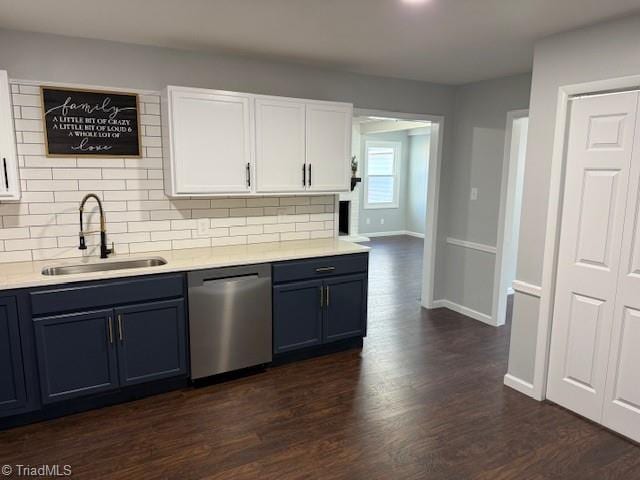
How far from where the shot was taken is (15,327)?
249cm

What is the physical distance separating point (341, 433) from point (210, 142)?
6.93 ft

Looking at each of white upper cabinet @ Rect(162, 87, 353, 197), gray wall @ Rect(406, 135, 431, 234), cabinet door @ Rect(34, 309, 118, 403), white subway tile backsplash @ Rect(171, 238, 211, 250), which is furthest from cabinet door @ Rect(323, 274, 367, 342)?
gray wall @ Rect(406, 135, 431, 234)

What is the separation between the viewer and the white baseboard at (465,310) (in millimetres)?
4434

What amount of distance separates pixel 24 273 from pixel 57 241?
1.44 feet

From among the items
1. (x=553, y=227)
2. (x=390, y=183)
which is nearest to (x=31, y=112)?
(x=553, y=227)

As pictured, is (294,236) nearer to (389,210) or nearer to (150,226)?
(150,226)

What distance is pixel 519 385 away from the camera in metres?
3.09

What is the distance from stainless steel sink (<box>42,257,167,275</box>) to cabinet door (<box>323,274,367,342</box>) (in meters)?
1.29

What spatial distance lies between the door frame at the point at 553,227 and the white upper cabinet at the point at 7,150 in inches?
130

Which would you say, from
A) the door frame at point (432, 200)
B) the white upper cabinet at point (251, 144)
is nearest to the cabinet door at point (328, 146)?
the white upper cabinet at point (251, 144)

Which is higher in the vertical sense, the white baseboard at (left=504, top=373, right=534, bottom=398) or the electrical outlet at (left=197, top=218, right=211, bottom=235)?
the electrical outlet at (left=197, top=218, right=211, bottom=235)

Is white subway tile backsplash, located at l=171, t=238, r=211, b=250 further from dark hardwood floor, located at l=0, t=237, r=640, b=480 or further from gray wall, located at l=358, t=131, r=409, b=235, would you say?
gray wall, located at l=358, t=131, r=409, b=235

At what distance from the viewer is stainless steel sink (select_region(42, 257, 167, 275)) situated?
114 inches

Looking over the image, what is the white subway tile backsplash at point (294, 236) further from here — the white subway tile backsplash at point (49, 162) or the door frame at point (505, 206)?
the door frame at point (505, 206)
